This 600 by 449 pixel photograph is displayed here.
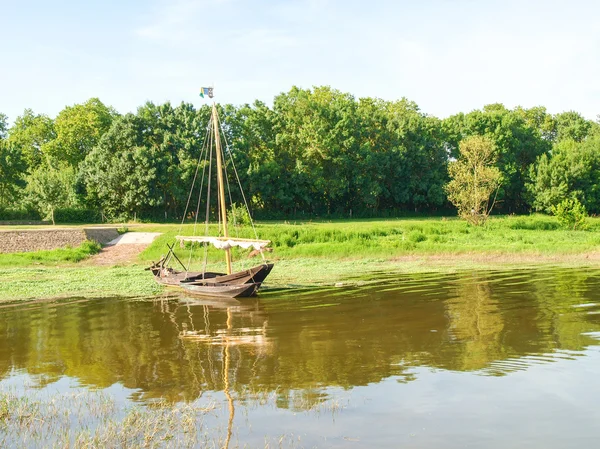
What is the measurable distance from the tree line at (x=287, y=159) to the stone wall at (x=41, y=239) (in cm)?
1488

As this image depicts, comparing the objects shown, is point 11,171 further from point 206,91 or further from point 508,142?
point 508,142

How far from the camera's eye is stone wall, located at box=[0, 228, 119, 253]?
49.4 m

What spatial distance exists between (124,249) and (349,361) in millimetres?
37919

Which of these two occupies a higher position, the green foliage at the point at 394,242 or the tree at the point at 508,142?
the tree at the point at 508,142

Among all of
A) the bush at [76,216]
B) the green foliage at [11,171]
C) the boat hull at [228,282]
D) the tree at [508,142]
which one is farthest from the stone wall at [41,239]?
the tree at [508,142]

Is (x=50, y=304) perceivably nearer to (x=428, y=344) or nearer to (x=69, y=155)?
(x=428, y=344)

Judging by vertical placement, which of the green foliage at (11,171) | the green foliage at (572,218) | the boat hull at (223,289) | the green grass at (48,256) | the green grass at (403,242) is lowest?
the boat hull at (223,289)

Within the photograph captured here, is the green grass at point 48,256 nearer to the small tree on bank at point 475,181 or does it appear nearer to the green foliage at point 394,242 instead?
the green foliage at point 394,242

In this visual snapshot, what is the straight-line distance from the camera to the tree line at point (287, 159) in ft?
237

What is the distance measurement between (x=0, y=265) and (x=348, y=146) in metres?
51.8

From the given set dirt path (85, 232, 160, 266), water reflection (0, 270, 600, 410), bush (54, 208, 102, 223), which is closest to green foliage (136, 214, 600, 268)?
dirt path (85, 232, 160, 266)

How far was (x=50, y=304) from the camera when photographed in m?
29.1

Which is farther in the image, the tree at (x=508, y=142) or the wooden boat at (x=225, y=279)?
the tree at (x=508, y=142)

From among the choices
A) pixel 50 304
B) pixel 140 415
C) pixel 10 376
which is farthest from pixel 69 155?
pixel 140 415
